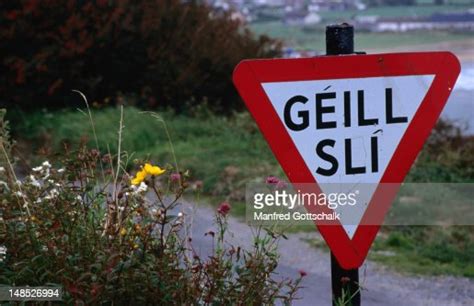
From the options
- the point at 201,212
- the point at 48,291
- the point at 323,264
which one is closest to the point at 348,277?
the point at 48,291

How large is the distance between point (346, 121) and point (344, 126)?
0.07ft

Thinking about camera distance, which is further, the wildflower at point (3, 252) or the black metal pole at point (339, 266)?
the wildflower at point (3, 252)

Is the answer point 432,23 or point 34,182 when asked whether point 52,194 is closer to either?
point 34,182

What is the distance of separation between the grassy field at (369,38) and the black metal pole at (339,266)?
8983 millimetres

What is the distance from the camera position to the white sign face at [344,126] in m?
3.92

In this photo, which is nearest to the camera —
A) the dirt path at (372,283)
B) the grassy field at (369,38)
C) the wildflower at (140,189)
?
the wildflower at (140,189)

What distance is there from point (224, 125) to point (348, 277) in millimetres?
9054

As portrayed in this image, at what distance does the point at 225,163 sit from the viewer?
10.7 meters

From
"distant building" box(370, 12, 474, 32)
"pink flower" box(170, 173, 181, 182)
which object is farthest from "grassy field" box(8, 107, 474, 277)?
"pink flower" box(170, 173, 181, 182)

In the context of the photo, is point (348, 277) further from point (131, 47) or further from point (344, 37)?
point (131, 47)

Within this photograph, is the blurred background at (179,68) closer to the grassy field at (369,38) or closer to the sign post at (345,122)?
the grassy field at (369,38)

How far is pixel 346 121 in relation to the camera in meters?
3.93

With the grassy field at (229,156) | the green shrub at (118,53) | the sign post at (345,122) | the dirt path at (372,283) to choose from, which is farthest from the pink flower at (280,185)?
the green shrub at (118,53)

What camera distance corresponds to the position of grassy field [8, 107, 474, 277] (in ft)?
26.8
